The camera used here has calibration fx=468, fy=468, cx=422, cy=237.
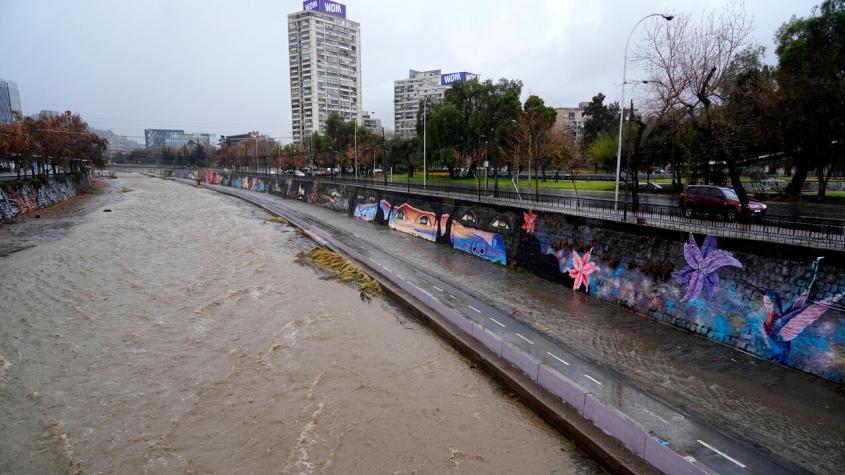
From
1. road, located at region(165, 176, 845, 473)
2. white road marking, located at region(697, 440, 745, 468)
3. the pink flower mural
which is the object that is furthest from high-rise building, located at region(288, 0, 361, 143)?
white road marking, located at region(697, 440, 745, 468)

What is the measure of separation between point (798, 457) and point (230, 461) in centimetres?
940

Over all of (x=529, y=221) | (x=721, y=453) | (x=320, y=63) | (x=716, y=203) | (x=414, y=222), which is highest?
(x=320, y=63)

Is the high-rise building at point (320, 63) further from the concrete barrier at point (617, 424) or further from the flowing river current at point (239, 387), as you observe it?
the concrete barrier at point (617, 424)

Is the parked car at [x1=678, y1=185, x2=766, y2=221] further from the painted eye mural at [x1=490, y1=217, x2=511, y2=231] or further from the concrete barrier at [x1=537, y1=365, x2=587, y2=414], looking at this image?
the concrete barrier at [x1=537, y1=365, x2=587, y2=414]

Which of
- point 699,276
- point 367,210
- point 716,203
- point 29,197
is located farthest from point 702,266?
point 29,197

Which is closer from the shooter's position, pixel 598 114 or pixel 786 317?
pixel 786 317

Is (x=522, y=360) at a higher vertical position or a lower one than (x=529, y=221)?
lower

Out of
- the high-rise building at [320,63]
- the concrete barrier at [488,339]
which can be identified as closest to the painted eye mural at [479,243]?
the concrete barrier at [488,339]

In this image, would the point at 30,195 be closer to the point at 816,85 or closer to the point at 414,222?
the point at 414,222

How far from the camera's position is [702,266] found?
12766mm

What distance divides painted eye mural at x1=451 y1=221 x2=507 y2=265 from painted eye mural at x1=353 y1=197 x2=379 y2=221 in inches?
460

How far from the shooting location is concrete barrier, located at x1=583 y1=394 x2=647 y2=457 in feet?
24.2

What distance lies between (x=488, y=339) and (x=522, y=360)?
4.60ft

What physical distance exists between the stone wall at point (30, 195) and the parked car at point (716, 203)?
43949 millimetres
